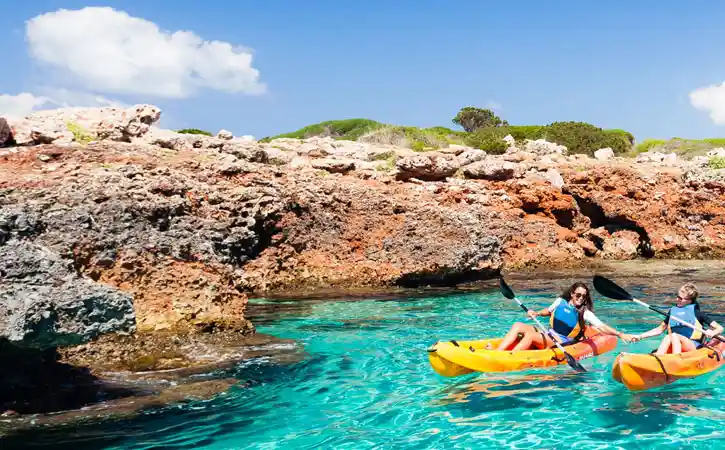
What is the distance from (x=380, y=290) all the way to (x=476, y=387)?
723 cm

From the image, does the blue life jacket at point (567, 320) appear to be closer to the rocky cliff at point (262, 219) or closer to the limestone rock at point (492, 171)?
the rocky cliff at point (262, 219)

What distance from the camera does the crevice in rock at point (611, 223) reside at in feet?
69.3

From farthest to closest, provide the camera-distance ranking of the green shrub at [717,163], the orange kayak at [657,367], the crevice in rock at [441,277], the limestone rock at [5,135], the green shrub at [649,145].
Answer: the green shrub at [649,145] → the green shrub at [717,163] → the crevice in rock at [441,277] → the limestone rock at [5,135] → the orange kayak at [657,367]

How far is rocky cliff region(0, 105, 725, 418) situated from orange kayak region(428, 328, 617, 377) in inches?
133

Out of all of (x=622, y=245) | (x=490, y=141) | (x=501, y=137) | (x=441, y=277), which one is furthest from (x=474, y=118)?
(x=441, y=277)

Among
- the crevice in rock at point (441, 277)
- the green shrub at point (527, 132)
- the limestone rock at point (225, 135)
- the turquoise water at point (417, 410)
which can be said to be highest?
the green shrub at point (527, 132)

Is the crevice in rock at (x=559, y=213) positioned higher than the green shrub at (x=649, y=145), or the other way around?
the green shrub at (x=649, y=145)

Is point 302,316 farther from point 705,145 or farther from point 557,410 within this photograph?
point 705,145

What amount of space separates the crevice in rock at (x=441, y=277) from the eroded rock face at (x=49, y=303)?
9.74 metres

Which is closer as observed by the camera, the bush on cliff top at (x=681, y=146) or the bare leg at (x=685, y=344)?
the bare leg at (x=685, y=344)

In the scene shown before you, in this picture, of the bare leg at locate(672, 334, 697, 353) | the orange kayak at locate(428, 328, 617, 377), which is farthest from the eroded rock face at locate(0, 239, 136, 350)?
the bare leg at locate(672, 334, 697, 353)

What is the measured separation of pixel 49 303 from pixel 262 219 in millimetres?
9456

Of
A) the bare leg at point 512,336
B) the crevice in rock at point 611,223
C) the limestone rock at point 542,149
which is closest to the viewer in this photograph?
the bare leg at point 512,336

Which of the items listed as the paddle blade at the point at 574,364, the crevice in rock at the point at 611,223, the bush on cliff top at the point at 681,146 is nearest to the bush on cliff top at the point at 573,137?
the bush on cliff top at the point at 681,146
